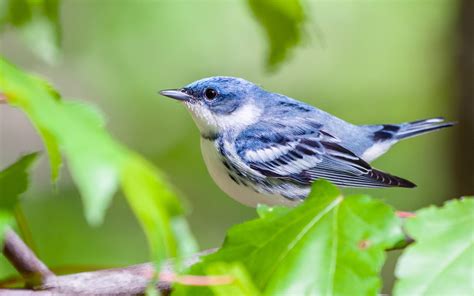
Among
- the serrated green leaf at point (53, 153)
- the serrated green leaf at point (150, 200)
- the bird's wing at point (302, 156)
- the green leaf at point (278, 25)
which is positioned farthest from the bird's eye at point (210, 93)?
the serrated green leaf at point (150, 200)

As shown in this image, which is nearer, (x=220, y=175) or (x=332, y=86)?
(x=220, y=175)

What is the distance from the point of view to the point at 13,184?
31.3 inches

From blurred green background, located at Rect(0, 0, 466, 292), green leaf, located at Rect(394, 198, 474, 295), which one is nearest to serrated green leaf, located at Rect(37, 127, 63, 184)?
green leaf, located at Rect(394, 198, 474, 295)

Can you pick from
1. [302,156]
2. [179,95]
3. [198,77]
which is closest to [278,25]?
[179,95]

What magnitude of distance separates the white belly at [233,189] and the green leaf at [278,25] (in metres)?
0.35

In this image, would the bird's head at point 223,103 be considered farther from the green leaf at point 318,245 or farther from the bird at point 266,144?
the green leaf at point 318,245

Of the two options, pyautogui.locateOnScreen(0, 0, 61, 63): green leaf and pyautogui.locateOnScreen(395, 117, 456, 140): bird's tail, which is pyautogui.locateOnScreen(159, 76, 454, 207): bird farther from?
pyautogui.locateOnScreen(0, 0, 61, 63): green leaf

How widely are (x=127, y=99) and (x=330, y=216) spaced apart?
280 cm

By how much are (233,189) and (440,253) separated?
80cm

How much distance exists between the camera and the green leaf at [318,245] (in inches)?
28.7

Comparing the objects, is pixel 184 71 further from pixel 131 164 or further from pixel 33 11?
pixel 131 164

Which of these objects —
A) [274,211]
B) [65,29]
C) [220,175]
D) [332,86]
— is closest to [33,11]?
[220,175]

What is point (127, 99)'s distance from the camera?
11.5 feet

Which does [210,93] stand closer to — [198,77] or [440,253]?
[440,253]
